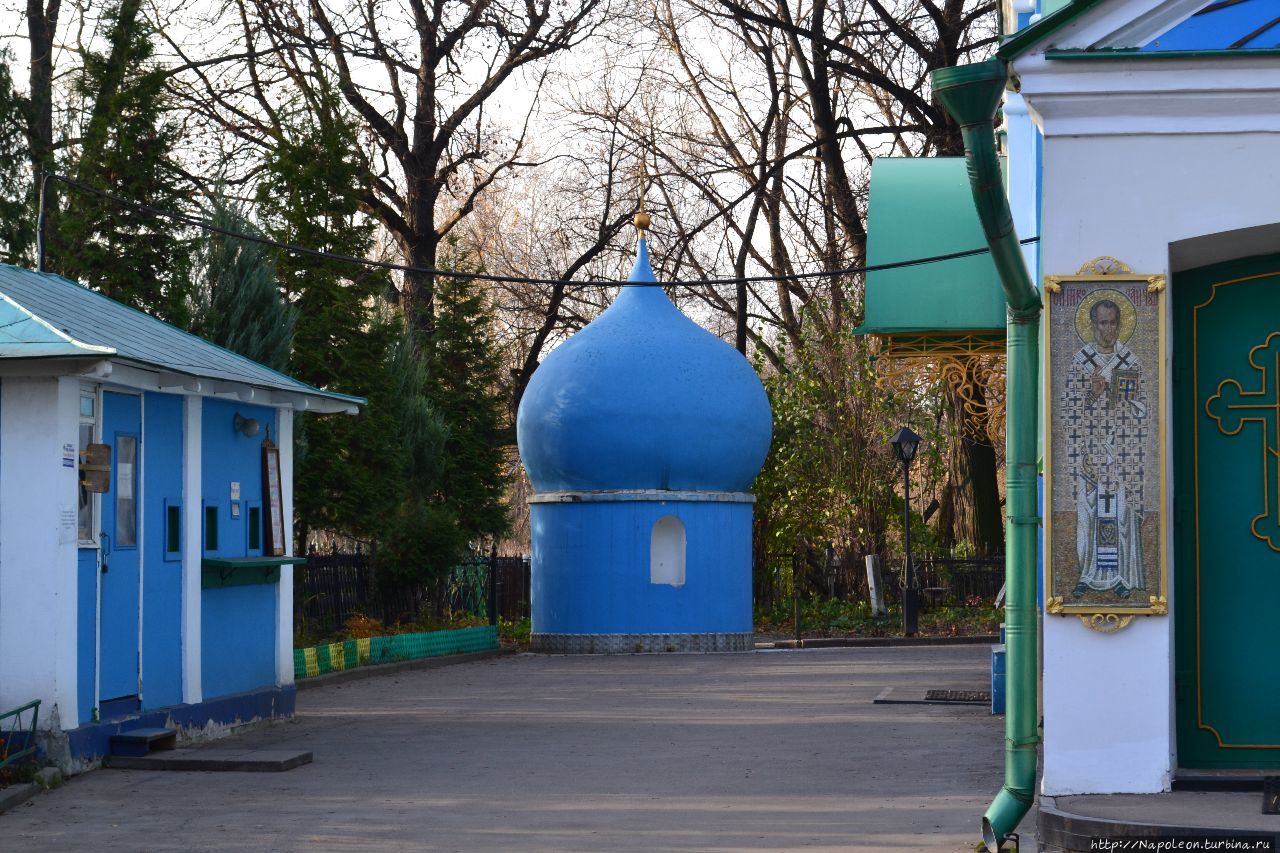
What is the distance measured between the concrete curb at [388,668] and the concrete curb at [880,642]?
16.5ft

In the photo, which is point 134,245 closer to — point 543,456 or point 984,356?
point 543,456

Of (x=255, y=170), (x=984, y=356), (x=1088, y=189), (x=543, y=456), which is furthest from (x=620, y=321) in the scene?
(x=1088, y=189)

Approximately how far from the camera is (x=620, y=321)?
27.6 metres

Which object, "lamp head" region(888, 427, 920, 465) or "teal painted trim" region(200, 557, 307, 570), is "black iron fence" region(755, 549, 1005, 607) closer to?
"lamp head" region(888, 427, 920, 465)

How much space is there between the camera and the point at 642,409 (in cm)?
2656

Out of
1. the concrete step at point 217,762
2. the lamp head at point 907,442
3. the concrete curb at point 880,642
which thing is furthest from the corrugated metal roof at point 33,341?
the lamp head at point 907,442

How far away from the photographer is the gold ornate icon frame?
27.7ft

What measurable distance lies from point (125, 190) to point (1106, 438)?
16.3 metres

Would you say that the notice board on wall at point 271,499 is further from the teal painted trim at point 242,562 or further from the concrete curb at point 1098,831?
the concrete curb at point 1098,831

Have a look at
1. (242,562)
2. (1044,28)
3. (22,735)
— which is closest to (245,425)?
(242,562)

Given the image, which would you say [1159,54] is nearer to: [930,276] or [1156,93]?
[1156,93]

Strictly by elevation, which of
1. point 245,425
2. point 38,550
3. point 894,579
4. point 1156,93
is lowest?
point 894,579

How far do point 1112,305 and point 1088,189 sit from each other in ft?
1.97

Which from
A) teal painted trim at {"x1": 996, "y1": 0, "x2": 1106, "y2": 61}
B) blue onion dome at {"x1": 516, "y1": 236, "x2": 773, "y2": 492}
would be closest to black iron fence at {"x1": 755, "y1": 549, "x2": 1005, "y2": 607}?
blue onion dome at {"x1": 516, "y1": 236, "x2": 773, "y2": 492}
